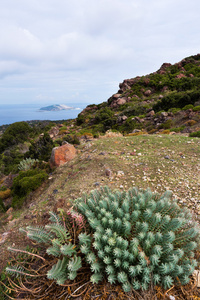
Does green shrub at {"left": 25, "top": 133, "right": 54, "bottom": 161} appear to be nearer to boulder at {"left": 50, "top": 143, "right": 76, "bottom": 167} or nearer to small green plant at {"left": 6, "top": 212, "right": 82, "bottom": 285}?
boulder at {"left": 50, "top": 143, "right": 76, "bottom": 167}

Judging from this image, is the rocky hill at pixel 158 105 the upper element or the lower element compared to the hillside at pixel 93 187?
upper

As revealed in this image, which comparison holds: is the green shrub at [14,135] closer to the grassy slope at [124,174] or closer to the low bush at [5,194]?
the low bush at [5,194]

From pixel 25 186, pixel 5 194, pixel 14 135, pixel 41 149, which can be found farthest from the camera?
pixel 14 135

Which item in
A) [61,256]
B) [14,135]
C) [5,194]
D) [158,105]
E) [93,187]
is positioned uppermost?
[158,105]

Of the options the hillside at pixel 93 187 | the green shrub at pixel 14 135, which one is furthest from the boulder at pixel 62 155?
the green shrub at pixel 14 135

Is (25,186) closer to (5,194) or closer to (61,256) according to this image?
(5,194)

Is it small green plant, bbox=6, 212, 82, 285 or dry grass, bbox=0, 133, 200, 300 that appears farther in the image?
dry grass, bbox=0, 133, 200, 300

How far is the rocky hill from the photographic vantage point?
45.8ft

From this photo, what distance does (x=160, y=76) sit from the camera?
116 feet

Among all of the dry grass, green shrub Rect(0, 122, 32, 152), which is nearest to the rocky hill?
the dry grass

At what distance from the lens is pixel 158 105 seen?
20.9m

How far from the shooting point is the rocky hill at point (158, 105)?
14.0m

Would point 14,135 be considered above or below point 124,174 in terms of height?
above

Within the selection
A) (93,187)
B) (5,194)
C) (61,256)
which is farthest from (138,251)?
(5,194)
